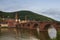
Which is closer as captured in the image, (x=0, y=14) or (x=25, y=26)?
(x=25, y=26)

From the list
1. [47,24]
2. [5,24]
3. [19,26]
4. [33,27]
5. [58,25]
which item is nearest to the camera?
[58,25]

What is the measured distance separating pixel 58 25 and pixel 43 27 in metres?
9.23

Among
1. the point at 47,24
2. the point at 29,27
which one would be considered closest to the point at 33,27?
the point at 29,27

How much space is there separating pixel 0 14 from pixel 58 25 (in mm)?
75043

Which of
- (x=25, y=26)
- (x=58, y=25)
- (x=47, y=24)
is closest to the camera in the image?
(x=58, y=25)

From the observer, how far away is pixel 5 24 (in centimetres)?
9312

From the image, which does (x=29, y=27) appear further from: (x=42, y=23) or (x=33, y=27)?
(x=42, y=23)

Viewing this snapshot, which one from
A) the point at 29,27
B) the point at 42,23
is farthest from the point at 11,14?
the point at 42,23

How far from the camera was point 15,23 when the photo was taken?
9094 cm

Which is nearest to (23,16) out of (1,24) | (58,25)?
(1,24)

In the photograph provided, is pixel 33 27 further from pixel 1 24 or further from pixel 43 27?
pixel 1 24

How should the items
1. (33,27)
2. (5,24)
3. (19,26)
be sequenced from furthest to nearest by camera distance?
(5,24) → (19,26) → (33,27)

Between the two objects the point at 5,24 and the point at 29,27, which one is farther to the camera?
the point at 5,24

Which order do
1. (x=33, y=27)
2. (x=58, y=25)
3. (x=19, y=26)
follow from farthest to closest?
(x=19, y=26) < (x=33, y=27) < (x=58, y=25)
